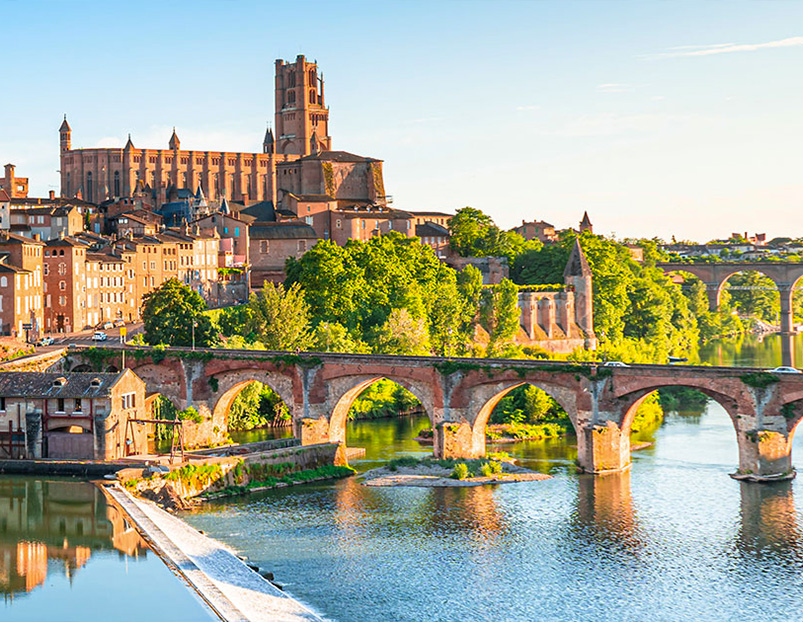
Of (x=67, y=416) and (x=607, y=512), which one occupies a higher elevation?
(x=67, y=416)

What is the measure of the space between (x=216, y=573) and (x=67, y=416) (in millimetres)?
21888

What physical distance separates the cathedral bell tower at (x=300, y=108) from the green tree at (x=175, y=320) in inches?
3131

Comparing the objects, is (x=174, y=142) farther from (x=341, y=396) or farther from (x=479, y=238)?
(x=341, y=396)

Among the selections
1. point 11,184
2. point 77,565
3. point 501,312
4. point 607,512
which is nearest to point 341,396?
point 607,512

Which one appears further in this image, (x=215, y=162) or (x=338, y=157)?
(x=215, y=162)

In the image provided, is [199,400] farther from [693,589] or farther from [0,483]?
[693,589]

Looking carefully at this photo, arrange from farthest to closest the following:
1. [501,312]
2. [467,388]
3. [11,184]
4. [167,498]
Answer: [11,184], [501,312], [467,388], [167,498]

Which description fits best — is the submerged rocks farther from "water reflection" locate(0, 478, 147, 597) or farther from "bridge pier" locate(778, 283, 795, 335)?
"bridge pier" locate(778, 283, 795, 335)

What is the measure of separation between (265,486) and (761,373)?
24.1 m

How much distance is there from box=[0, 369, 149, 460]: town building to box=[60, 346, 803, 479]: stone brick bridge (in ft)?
34.4

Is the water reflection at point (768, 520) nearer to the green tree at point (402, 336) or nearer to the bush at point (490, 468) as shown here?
the bush at point (490, 468)

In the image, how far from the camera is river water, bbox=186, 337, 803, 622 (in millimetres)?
42656

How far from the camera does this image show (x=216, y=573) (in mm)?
44094

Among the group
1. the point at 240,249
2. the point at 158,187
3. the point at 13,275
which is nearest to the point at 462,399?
the point at 13,275
